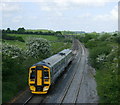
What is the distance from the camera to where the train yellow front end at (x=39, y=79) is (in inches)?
712

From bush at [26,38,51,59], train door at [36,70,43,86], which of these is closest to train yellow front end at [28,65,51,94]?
train door at [36,70,43,86]

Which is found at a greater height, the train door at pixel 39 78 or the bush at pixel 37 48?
the bush at pixel 37 48

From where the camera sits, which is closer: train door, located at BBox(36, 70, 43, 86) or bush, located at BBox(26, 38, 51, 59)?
train door, located at BBox(36, 70, 43, 86)

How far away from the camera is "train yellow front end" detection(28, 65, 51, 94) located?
1808 centimetres

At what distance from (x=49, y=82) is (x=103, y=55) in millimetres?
14122

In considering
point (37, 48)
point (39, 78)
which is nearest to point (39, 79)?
point (39, 78)

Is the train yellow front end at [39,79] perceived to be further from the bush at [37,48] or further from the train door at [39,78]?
the bush at [37,48]

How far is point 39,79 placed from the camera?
18094mm

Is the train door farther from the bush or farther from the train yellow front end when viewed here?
the bush

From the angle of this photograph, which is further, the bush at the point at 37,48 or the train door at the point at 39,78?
the bush at the point at 37,48

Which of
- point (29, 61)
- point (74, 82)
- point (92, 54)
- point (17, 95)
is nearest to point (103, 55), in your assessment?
point (92, 54)

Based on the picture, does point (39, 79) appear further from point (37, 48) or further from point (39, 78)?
point (37, 48)

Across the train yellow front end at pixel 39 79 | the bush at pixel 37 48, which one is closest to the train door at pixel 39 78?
the train yellow front end at pixel 39 79

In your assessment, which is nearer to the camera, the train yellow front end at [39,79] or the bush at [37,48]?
the train yellow front end at [39,79]
